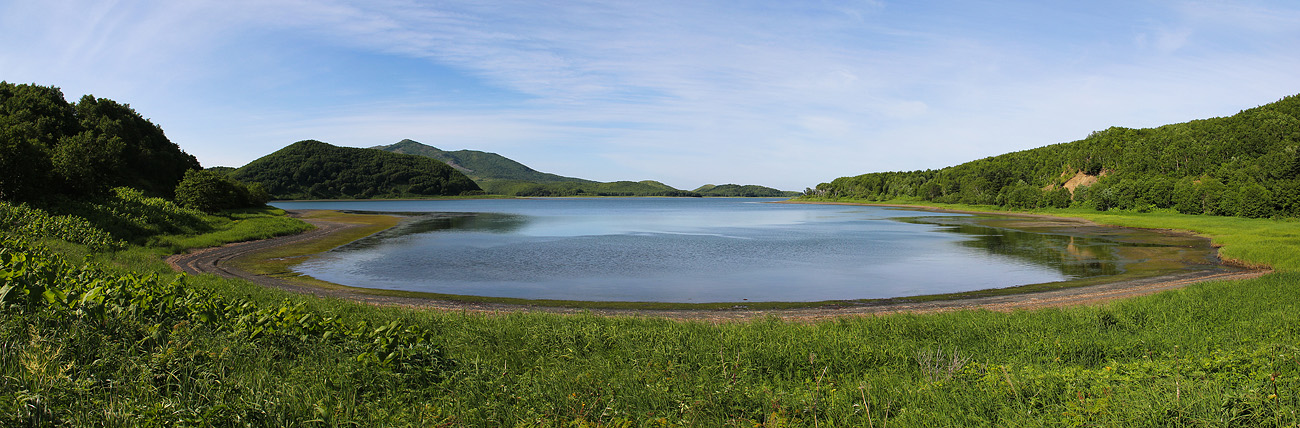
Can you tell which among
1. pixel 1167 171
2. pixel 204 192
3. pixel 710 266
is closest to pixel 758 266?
pixel 710 266

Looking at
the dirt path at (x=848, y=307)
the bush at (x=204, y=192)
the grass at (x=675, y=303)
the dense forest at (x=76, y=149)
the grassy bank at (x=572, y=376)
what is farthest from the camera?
the bush at (x=204, y=192)

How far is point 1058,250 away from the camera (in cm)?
3475

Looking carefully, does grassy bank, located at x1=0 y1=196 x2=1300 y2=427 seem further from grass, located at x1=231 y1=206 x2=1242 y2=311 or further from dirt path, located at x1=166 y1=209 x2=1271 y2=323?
grass, located at x1=231 y1=206 x2=1242 y2=311

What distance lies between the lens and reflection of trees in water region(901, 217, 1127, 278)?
26452 mm

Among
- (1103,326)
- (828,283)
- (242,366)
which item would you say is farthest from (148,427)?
(828,283)

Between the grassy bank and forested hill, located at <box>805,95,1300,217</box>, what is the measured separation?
2704 inches

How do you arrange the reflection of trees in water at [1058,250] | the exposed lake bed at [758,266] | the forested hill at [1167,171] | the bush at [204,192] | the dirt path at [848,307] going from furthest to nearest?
the forested hill at [1167,171] → the bush at [204,192] → the reflection of trees in water at [1058,250] → the exposed lake bed at [758,266] → the dirt path at [848,307]

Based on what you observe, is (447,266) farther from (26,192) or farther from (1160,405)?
(1160,405)

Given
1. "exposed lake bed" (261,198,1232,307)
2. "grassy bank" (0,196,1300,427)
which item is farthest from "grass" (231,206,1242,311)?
"grassy bank" (0,196,1300,427)

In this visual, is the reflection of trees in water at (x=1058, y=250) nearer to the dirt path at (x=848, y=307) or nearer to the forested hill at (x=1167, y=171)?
the dirt path at (x=848, y=307)

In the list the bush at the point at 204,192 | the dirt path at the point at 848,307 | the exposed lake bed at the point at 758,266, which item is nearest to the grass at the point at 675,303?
the exposed lake bed at the point at 758,266

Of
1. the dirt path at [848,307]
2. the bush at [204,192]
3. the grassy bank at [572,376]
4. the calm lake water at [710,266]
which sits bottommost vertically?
the calm lake water at [710,266]

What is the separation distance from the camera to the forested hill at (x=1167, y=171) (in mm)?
61188

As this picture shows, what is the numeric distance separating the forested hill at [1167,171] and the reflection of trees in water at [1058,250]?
2863 centimetres
